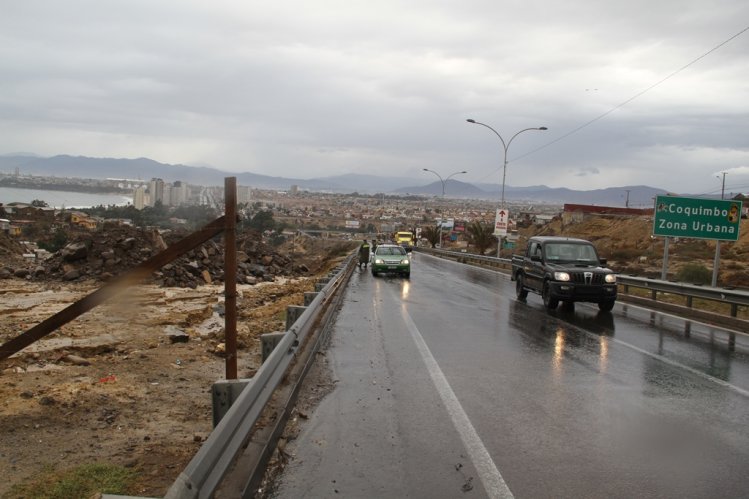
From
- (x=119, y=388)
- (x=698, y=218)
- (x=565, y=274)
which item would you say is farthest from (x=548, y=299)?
(x=119, y=388)

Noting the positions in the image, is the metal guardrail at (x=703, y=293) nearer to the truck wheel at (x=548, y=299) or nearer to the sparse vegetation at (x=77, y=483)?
the truck wheel at (x=548, y=299)

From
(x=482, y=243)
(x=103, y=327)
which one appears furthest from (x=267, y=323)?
(x=482, y=243)

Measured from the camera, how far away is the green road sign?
68.5 ft

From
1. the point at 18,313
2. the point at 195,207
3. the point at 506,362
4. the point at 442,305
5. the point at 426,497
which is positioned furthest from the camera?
the point at 442,305

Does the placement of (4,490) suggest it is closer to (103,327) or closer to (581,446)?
(581,446)

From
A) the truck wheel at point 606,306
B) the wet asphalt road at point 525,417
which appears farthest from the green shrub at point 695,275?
the wet asphalt road at point 525,417

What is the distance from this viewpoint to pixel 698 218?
21375 millimetres

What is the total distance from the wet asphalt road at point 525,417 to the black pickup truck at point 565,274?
3.01 m

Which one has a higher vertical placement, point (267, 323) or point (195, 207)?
point (195, 207)

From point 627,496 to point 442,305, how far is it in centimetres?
1240

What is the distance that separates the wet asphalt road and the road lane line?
0.06 feet

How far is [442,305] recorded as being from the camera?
1667cm

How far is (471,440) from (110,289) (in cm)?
332

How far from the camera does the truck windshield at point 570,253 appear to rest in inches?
646
